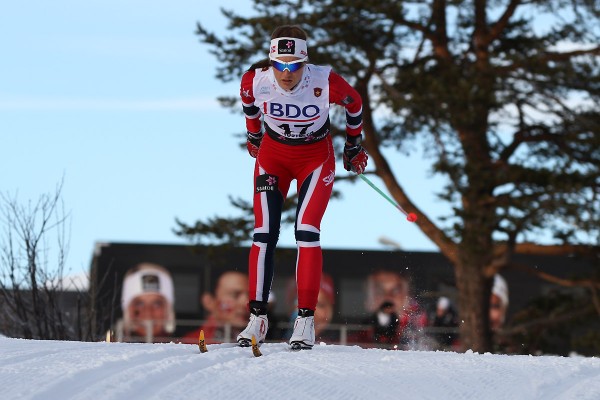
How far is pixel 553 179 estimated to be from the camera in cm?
1997

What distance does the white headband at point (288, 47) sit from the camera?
7199 mm

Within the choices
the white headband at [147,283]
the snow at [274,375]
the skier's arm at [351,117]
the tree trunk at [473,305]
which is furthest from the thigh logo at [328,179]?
the white headband at [147,283]

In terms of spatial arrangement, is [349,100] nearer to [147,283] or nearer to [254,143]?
[254,143]

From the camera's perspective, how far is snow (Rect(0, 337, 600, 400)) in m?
5.17

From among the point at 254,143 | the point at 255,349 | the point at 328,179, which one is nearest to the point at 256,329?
the point at 255,349

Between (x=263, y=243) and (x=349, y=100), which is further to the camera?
(x=349, y=100)

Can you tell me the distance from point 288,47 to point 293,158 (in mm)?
765

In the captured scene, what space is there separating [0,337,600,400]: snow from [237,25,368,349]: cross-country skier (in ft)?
2.57

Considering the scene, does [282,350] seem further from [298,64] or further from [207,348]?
[298,64]

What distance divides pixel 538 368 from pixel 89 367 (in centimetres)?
251

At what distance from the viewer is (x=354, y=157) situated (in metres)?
7.95

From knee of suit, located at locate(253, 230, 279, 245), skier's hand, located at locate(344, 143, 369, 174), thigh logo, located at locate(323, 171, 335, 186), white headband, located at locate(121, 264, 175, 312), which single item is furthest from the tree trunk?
knee of suit, located at locate(253, 230, 279, 245)

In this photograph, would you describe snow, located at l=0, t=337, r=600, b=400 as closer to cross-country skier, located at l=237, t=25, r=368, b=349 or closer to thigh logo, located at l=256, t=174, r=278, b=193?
cross-country skier, located at l=237, t=25, r=368, b=349

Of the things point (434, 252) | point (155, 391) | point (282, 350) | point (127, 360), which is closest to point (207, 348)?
point (282, 350)
